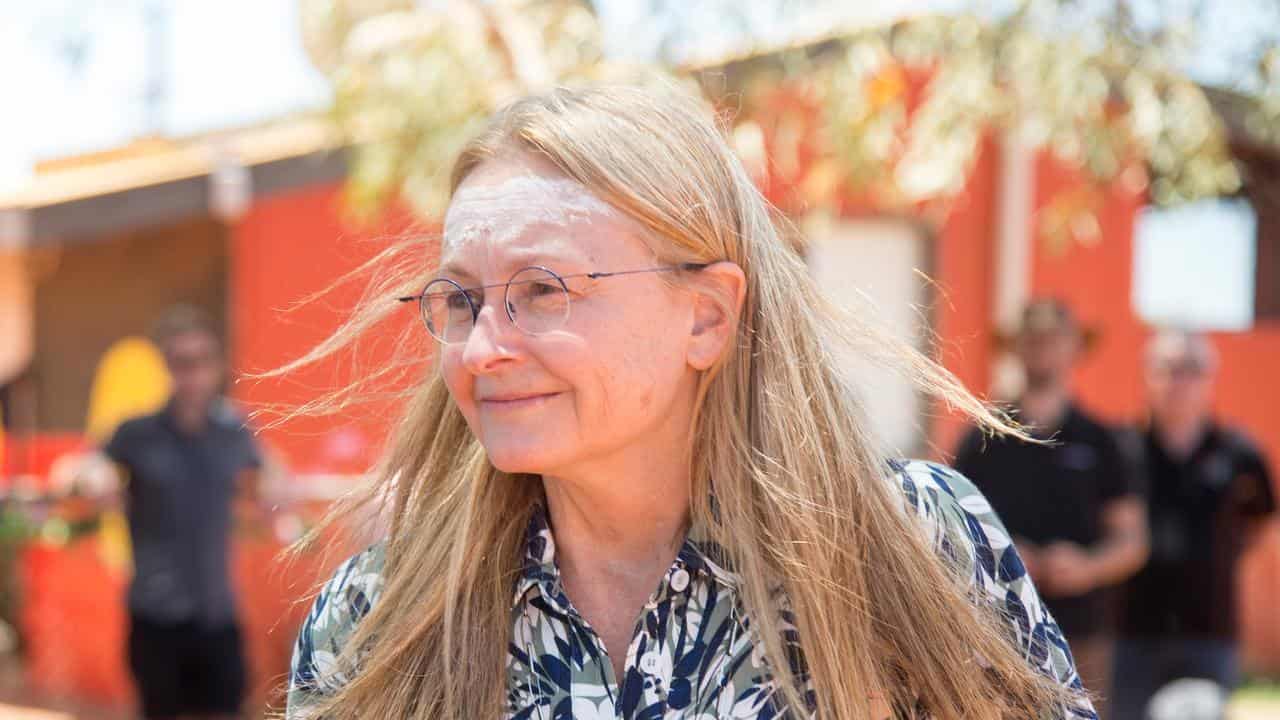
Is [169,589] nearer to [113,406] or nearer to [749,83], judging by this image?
[749,83]

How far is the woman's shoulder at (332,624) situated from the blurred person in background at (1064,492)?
128 inches

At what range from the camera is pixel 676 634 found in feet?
5.57

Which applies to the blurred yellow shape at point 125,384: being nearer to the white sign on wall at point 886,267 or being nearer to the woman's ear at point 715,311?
the white sign on wall at point 886,267

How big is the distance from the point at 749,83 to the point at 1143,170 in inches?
73.2

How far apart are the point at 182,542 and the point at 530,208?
4.38 meters

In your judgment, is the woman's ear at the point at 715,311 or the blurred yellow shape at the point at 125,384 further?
the blurred yellow shape at the point at 125,384

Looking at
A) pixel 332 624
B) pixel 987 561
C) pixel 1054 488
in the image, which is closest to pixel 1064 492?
pixel 1054 488

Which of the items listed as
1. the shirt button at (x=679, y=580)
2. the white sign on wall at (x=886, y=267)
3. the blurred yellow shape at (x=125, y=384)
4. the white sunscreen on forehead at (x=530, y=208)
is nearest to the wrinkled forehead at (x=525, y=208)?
the white sunscreen on forehead at (x=530, y=208)

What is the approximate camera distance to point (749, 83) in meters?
5.37

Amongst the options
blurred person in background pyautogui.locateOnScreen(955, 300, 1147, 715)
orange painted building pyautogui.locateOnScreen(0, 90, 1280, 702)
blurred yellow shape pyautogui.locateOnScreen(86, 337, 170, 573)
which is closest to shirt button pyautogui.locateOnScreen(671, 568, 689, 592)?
blurred person in background pyautogui.locateOnScreen(955, 300, 1147, 715)

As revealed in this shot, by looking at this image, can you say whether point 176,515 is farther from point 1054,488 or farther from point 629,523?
point 629,523

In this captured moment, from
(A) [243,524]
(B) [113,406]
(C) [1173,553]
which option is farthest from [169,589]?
(B) [113,406]

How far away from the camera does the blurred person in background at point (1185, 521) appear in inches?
200

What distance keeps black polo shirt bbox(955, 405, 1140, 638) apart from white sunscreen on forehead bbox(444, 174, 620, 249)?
3.39 m
